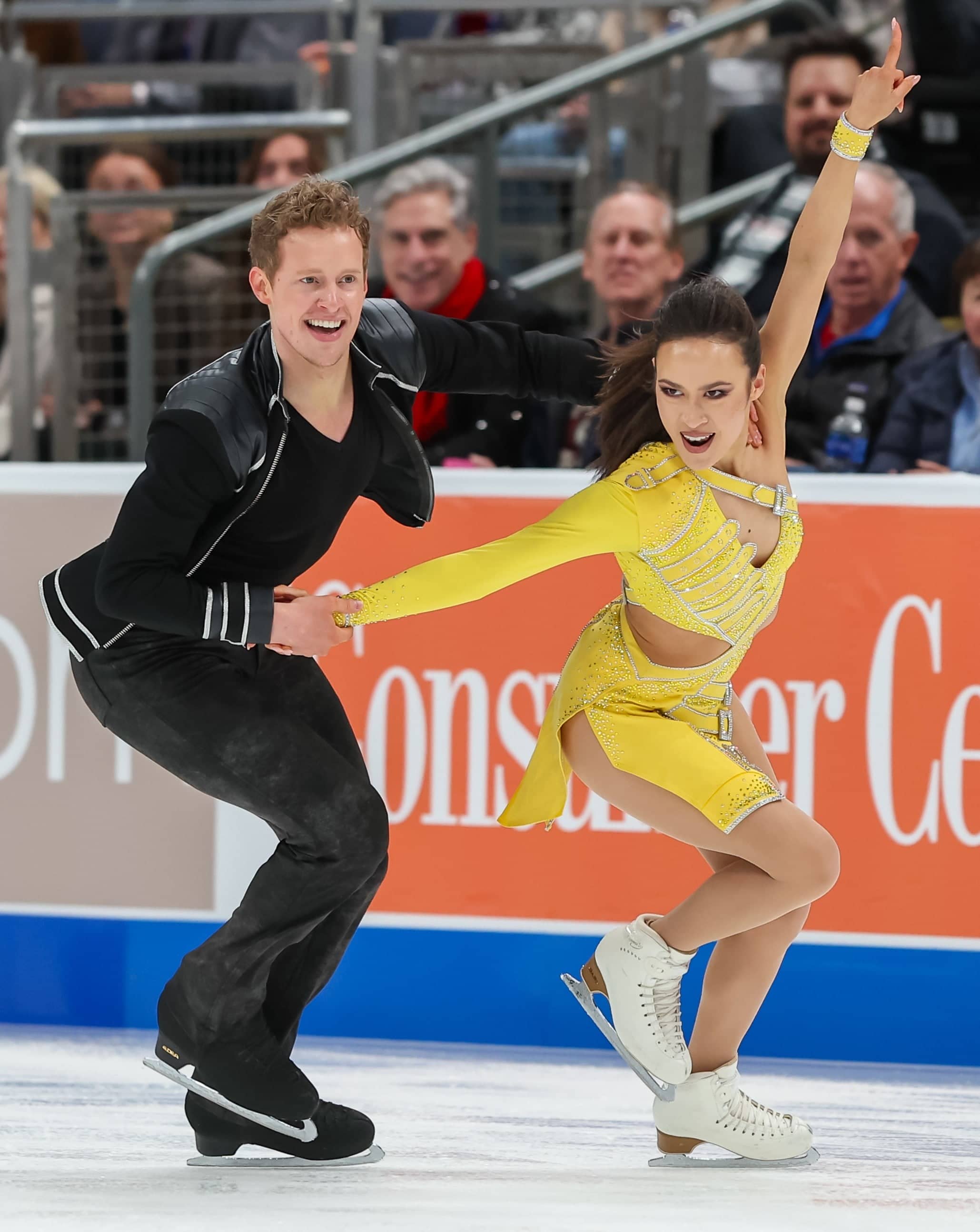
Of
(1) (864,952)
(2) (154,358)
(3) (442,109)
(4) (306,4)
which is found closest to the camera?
(1) (864,952)

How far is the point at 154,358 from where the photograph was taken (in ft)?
16.7

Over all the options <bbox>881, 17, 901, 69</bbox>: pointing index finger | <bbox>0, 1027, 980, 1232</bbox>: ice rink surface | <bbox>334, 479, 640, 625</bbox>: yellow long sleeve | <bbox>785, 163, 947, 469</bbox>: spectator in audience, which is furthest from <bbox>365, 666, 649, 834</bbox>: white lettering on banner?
<bbox>881, 17, 901, 69</bbox>: pointing index finger

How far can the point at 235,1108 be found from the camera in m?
2.83

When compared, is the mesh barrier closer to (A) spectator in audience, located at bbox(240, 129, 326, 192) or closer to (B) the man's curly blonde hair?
(A) spectator in audience, located at bbox(240, 129, 326, 192)

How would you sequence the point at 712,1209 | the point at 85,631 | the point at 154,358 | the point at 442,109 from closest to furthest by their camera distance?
the point at 712,1209
the point at 85,631
the point at 154,358
the point at 442,109

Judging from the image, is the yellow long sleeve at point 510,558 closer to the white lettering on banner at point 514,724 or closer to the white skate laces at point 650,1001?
the white skate laces at point 650,1001

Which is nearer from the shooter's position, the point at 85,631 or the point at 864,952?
the point at 85,631

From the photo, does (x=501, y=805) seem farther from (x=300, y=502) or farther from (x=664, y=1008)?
(x=300, y=502)

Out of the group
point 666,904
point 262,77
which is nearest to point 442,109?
point 262,77

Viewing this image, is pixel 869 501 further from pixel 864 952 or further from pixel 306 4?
pixel 306 4

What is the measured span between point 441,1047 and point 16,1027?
0.96 meters

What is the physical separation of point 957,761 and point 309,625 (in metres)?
1.57

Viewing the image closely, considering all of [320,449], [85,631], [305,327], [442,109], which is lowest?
[85,631]

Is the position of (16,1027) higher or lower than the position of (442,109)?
lower
